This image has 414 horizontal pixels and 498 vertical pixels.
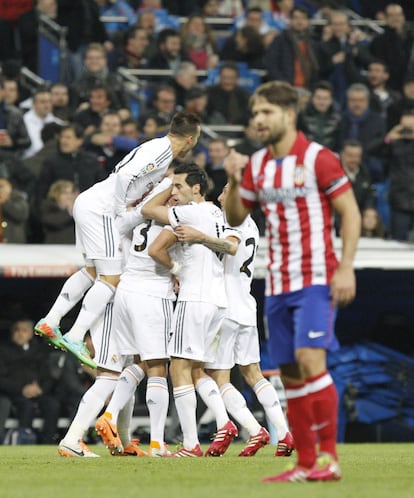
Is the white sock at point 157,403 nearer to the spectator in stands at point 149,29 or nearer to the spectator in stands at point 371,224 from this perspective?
the spectator in stands at point 371,224

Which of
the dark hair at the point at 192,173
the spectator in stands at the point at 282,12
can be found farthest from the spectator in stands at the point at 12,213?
the spectator in stands at the point at 282,12

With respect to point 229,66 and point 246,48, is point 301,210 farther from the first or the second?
point 246,48

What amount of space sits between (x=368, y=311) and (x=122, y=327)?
6.91 metres

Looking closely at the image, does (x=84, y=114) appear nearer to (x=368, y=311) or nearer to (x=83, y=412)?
(x=368, y=311)

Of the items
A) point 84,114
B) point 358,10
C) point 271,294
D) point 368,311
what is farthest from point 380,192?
point 271,294

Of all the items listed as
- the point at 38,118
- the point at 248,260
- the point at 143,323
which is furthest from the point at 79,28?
the point at 143,323

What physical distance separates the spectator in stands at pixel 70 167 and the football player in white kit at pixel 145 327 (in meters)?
5.39

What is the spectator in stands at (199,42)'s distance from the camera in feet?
67.2

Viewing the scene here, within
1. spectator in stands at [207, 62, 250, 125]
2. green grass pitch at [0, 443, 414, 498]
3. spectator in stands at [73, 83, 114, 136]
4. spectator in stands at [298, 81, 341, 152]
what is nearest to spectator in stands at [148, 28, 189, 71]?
spectator in stands at [207, 62, 250, 125]

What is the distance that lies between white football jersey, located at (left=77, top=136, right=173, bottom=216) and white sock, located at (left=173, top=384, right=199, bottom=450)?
59.2 inches

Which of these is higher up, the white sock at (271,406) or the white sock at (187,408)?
the white sock at (187,408)

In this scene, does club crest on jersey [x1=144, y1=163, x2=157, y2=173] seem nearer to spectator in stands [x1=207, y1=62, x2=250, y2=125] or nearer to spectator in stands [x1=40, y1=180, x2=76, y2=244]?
spectator in stands [x1=40, y1=180, x2=76, y2=244]

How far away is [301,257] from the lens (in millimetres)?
7422

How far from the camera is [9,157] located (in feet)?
54.7
